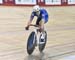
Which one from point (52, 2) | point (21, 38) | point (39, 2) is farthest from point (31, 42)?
point (52, 2)

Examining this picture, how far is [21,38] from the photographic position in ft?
39.2

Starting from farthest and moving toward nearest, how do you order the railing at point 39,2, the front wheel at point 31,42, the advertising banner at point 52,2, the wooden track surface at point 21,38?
the advertising banner at point 52,2 → the railing at point 39,2 → the wooden track surface at point 21,38 → the front wheel at point 31,42

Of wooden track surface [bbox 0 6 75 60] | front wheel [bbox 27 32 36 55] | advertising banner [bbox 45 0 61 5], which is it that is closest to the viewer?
front wheel [bbox 27 32 36 55]

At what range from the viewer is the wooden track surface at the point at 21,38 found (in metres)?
9.12

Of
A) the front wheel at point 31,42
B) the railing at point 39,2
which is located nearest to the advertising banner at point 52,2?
the railing at point 39,2

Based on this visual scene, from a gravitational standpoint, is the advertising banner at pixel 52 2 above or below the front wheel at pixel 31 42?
below

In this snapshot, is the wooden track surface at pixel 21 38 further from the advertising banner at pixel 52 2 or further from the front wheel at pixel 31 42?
the advertising banner at pixel 52 2

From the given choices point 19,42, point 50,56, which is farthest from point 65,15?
point 50,56

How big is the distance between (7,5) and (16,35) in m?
7.67

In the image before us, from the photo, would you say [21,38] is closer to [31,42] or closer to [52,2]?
[31,42]

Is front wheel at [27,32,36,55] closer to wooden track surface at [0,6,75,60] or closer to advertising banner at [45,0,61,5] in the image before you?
wooden track surface at [0,6,75,60]

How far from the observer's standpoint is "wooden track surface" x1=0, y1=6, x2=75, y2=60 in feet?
29.9

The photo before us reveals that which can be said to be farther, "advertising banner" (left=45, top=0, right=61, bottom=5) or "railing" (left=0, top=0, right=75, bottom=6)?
"advertising banner" (left=45, top=0, right=61, bottom=5)

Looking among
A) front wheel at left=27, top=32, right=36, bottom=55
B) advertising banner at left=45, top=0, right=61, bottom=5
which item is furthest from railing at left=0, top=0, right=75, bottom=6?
front wheel at left=27, top=32, right=36, bottom=55
